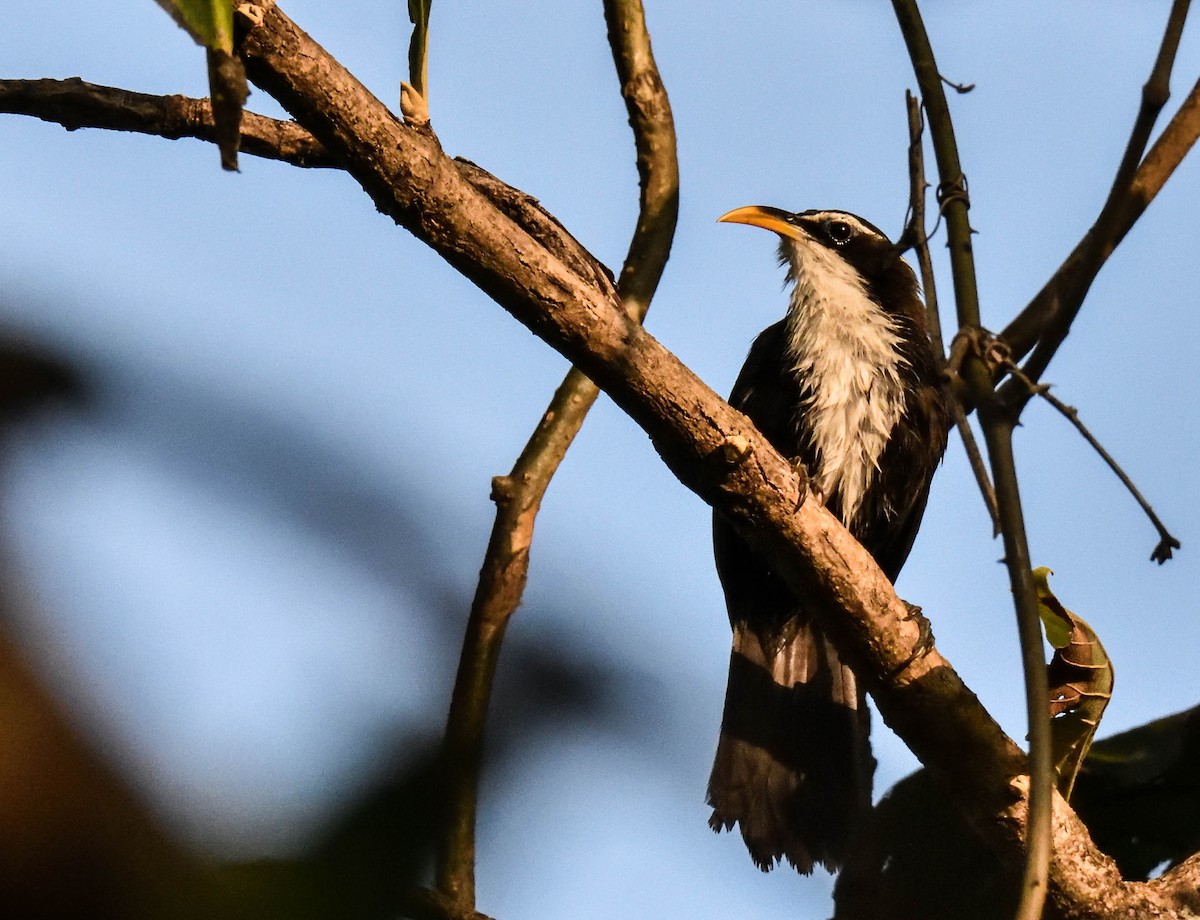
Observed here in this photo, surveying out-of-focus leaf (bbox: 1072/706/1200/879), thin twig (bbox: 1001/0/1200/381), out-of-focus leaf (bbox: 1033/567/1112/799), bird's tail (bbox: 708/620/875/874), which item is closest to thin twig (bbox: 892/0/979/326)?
thin twig (bbox: 1001/0/1200/381)

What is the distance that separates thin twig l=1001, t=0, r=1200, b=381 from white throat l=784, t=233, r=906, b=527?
231cm

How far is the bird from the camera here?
475 cm

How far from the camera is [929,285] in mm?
2854

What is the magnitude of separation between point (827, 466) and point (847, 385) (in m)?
0.32

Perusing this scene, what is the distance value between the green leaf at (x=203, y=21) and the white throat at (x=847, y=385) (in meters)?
3.56

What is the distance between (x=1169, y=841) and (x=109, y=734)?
4.46 metres

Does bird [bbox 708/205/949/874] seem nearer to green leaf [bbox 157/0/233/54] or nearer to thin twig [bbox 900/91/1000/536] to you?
thin twig [bbox 900/91/1000/536]

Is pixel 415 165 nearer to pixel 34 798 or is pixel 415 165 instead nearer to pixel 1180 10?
pixel 1180 10

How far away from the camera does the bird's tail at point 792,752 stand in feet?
14.3

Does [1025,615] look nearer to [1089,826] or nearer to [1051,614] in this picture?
[1051,614]

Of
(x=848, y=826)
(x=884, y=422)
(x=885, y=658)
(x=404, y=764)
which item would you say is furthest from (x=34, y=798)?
(x=884, y=422)

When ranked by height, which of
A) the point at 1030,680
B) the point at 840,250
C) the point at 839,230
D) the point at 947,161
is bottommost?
the point at 1030,680

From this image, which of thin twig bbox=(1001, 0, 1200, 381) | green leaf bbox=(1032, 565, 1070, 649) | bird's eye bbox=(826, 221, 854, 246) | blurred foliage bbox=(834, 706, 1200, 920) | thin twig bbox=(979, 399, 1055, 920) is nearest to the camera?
thin twig bbox=(979, 399, 1055, 920)

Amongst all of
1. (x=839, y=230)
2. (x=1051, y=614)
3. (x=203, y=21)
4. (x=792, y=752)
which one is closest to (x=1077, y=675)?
(x=1051, y=614)
